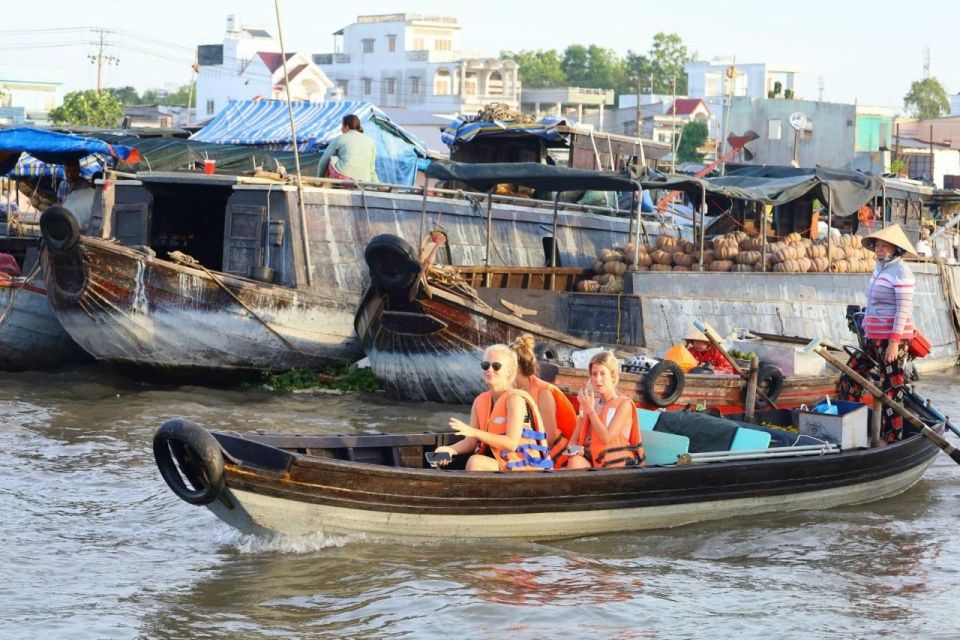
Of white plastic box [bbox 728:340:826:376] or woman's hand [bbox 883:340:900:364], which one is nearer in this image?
woman's hand [bbox 883:340:900:364]

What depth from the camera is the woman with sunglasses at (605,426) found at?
8938mm

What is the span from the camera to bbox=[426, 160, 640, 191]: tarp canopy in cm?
1545

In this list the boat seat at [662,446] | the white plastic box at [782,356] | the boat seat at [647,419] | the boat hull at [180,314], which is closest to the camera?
the boat seat at [662,446]

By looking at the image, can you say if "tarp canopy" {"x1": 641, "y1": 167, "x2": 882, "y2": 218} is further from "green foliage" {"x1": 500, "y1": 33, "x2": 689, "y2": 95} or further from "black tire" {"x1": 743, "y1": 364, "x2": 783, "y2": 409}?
"green foliage" {"x1": 500, "y1": 33, "x2": 689, "y2": 95}

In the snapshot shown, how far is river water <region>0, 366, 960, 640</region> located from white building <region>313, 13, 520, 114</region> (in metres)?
64.4

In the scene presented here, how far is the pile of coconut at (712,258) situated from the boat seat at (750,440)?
6081 mm

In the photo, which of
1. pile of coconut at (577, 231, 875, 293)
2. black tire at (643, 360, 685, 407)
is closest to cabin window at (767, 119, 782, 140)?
pile of coconut at (577, 231, 875, 293)

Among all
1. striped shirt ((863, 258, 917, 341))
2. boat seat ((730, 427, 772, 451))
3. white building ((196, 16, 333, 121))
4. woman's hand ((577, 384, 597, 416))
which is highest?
white building ((196, 16, 333, 121))

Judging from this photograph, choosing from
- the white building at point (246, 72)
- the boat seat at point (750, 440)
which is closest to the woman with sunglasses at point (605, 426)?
the boat seat at point (750, 440)

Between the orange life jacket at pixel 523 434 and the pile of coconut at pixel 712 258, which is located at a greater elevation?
the pile of coconut at pixel 712 258

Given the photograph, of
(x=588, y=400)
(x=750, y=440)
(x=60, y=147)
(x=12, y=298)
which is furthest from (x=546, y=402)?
(x=60, y=147)

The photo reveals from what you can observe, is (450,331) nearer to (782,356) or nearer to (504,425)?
(782,356)

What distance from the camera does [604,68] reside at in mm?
109312

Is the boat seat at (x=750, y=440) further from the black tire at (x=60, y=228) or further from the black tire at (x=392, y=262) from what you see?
the black tire at (x=60, y=228)
